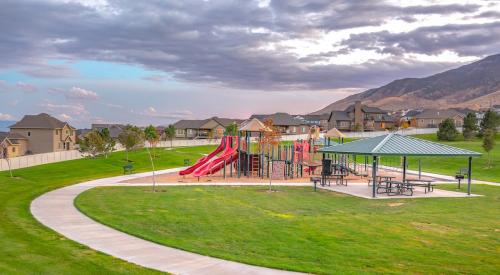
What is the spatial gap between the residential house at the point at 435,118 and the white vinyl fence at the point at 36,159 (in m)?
96.9

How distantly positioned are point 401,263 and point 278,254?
3.05 meters

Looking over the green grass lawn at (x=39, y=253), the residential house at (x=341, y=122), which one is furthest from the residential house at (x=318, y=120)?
the green grass lawn at (x=39, y=253)

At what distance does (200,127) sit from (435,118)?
64802 millimetres

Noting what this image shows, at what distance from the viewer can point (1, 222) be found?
14.9m

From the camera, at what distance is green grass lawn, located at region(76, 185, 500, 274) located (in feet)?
38.3

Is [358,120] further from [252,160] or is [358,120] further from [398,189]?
[398,189]

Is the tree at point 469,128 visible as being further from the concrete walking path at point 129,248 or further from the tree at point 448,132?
the concrete walking path at point 129,248

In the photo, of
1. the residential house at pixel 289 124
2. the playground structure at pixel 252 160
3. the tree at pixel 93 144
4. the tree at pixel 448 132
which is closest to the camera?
the playground structure at pixel 252 160

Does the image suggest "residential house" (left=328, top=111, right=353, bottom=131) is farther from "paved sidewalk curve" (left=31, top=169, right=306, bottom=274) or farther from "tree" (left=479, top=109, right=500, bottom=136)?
"paved sidewalk curve" (left=31, top=169, right=306, bottom=274)

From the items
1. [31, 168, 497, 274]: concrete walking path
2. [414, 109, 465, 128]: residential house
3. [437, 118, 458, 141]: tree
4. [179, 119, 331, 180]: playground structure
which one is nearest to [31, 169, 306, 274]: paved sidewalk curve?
[31, 168, 497, 274]: concrete walking path

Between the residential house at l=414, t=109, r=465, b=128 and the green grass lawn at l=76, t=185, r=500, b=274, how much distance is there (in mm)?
110285

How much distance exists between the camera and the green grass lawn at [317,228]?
11672 mm

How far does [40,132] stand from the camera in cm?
8312

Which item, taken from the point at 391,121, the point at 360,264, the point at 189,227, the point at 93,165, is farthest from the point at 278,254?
the point at 391,121
